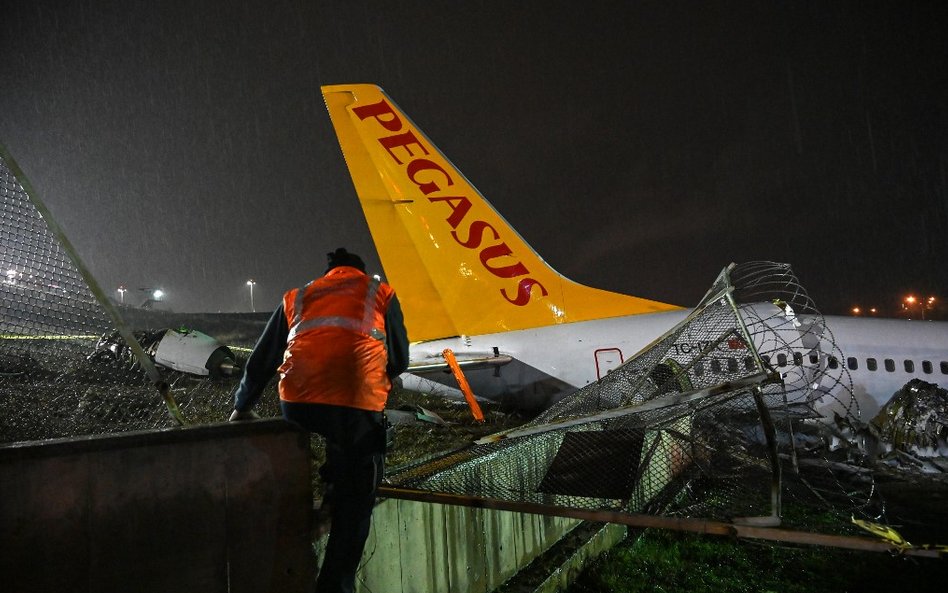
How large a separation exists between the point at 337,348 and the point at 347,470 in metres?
0.66

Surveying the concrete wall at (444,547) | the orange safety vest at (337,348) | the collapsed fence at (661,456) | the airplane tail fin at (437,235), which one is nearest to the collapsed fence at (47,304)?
the orange safety vest at (337,348)

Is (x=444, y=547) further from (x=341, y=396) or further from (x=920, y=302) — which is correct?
(x=920, y=302)

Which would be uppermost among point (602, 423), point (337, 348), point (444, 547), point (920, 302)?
point (920, 302)

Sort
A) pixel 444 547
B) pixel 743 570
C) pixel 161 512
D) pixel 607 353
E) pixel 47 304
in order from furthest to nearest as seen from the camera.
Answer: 1. pixel 607 353
2. pixel 743 570
3. pixel 444 547
4. pixel 47 304
5. pixel 161 512

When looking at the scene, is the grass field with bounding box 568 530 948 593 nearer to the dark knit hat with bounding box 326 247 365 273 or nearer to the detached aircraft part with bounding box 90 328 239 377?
the dark knit hat with bounding box 326 247 365 273

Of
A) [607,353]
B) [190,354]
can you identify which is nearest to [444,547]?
[607,353]

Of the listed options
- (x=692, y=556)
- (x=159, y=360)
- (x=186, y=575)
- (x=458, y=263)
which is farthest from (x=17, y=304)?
(x=159, y=360)

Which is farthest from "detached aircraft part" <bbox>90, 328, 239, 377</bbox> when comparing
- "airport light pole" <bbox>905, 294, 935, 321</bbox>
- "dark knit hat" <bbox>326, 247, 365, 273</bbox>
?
"airport light pole" <bbox>905, 294, 935, 321</bbox>

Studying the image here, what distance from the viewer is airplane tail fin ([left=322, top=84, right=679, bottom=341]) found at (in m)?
11.4

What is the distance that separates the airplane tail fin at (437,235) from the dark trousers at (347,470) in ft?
28.5

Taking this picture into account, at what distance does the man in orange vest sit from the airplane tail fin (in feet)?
27.7

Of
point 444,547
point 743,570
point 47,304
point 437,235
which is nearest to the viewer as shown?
point 47,304

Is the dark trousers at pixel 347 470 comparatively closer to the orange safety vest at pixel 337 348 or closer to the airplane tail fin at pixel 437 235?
the orange safety vest at pixel 337 348

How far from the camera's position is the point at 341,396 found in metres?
2.86
